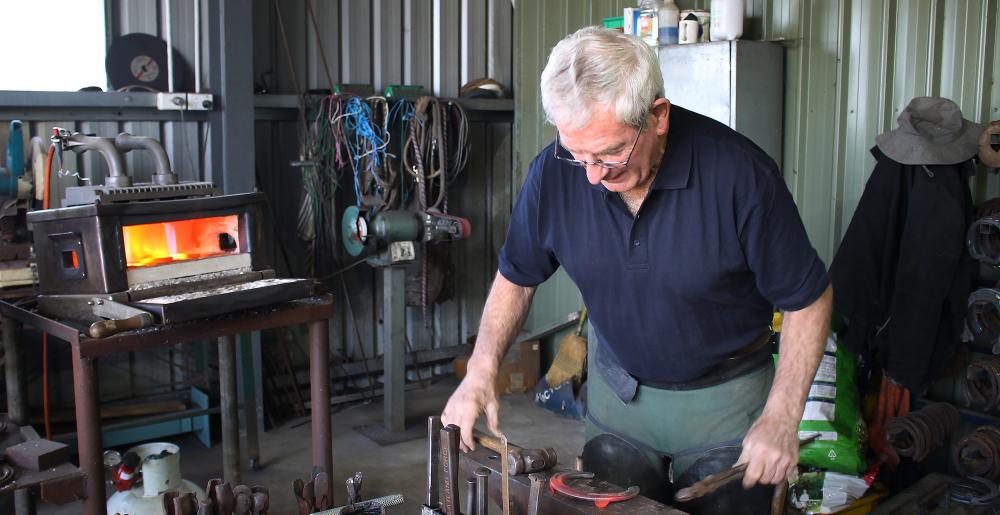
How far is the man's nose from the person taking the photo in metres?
1.63

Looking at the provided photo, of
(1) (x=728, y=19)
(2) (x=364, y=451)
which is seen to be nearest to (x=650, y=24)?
(1) (x=728, y=19)

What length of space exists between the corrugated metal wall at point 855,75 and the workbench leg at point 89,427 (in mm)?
2583

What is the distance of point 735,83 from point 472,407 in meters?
2.19

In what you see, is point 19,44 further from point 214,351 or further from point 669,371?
point 669,371

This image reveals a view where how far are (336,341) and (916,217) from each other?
Result: 2.77 metres

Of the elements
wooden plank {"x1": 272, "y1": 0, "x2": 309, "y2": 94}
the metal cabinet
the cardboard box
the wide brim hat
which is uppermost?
wooden plank {"x1": 272, "y1": 0, "x2": 309, "y2": 94}

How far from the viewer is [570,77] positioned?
1.53 meters

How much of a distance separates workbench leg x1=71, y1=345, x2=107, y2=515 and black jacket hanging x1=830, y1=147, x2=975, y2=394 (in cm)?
234

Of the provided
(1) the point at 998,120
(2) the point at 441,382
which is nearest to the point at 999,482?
(1) the point at 998,120

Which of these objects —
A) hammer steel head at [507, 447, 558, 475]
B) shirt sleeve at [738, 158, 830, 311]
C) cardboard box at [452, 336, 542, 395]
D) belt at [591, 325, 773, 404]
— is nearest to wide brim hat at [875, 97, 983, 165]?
belt at [591, 325, 773, 404]

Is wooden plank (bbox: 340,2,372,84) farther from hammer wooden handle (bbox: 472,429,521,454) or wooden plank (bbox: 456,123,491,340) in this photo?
hammer wooden handle (bbox: 472,429,521,454)

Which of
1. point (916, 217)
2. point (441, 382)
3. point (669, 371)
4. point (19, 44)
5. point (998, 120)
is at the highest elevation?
point (19, 44)

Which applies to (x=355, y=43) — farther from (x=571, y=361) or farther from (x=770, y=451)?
(x=770, y=451)

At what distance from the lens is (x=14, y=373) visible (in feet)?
Result: 9.47
